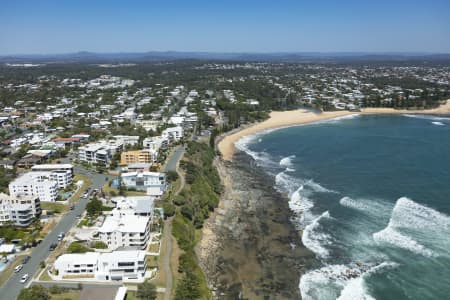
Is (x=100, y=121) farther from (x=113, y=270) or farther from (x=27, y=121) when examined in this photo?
(x=113, y=270)

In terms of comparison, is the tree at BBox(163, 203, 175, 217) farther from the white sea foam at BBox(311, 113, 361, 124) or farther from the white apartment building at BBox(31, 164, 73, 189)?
the white sea foam at BBox(311, 113, 361, 124)

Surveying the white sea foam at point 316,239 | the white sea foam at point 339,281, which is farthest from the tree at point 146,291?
the white sea foam at point 316,239

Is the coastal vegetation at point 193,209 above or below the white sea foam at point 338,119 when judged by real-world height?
below

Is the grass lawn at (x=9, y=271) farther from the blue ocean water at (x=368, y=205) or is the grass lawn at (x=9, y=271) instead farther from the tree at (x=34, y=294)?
the blue ocean water at (x=368, y=205)

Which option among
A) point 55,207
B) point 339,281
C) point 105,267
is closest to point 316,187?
point 339,281

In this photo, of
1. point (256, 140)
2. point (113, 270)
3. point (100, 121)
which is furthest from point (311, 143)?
point (113, 270)

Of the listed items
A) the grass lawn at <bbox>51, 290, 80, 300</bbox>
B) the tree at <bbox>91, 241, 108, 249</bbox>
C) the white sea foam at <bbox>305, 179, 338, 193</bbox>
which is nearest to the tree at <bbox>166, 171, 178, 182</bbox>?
the tree at <bbox>91, 241, 108, 249</bbox>
